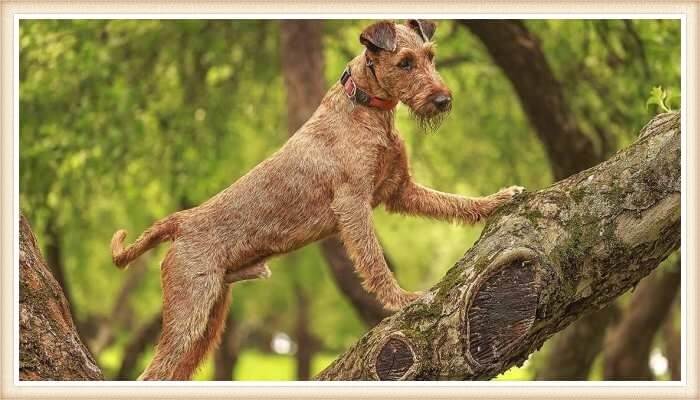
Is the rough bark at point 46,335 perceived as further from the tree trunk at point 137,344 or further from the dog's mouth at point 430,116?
the tree trunk at point 137,344

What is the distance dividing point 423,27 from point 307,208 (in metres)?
1.21

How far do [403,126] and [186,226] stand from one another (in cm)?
723

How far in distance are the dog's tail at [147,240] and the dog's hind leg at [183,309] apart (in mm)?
167

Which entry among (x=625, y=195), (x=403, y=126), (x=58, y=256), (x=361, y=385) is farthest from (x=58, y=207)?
(x=625, y=195)

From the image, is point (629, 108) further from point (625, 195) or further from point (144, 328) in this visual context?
point (144, 328)

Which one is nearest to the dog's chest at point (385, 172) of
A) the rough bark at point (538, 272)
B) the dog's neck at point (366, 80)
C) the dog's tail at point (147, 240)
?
the dog's neck at point (366, 80)

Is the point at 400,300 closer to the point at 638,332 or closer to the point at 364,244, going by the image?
the point at 364,244

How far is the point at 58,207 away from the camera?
1056 cm

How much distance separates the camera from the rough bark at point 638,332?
35.1 ft

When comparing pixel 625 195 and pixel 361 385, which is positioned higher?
pixel 625 195

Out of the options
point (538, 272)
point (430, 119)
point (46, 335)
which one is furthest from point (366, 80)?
point (46, 335)

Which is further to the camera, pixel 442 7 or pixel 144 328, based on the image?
pixel 144 328

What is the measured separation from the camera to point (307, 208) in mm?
4844

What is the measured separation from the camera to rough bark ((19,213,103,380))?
4.70 meters
